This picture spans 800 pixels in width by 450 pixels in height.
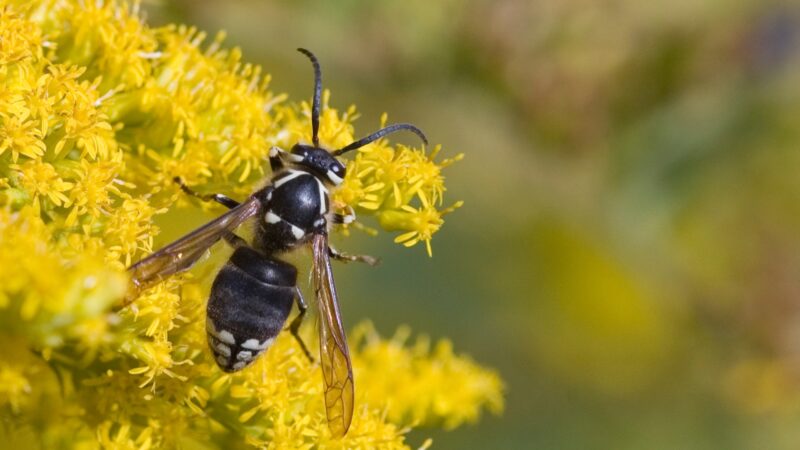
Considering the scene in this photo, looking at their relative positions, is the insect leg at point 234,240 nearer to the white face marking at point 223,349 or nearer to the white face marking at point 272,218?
the white face marking at point 272,218

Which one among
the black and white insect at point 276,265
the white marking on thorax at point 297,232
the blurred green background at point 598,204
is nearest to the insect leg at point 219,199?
the black and white insect at point 276,265

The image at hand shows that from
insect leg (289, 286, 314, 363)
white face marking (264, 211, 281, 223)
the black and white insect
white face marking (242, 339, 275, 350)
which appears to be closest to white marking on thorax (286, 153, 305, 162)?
the black and white insect

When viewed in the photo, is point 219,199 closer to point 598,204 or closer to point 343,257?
point 343,257

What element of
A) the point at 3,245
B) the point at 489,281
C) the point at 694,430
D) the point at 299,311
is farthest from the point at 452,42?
the point at 3,245

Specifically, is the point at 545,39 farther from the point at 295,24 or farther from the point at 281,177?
the point at 281,177

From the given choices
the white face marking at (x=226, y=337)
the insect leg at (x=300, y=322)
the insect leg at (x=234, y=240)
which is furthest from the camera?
the insect leg at (x=300, y=322)

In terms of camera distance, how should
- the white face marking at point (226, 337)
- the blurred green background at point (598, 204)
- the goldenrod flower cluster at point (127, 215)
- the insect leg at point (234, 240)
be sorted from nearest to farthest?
the goldenrod flower cluster at point (127, 215)
the white face marking at point (226, 337)
the insect leg at point (234, 240)
the blurred green background at point (598, 204)
